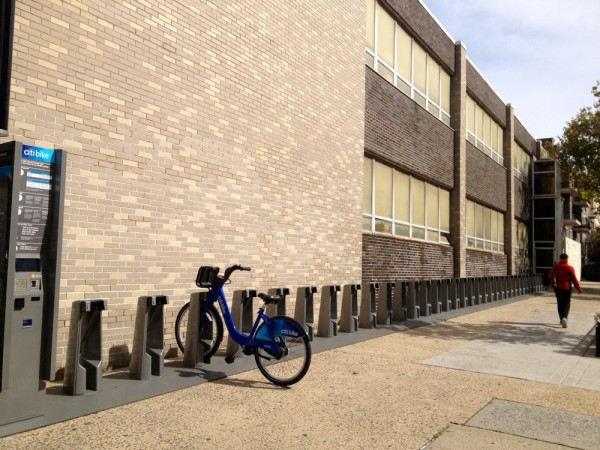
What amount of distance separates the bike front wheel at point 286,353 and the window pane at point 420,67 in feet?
38.1

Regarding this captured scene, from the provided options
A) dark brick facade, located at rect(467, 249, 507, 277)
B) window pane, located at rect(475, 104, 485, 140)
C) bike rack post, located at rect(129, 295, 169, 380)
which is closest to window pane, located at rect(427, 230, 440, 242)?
dark brick facade, located at rect(467, 249, 507, 277)

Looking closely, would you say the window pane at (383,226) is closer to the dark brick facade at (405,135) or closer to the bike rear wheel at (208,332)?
the dark brick facade at (405,135)

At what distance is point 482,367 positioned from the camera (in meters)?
6.84

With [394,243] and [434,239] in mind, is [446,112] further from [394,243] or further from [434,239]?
[394,243]

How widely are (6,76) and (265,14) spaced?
510cm

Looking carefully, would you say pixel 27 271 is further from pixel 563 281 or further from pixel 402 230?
pixel 402 230

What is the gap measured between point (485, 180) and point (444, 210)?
5.11 metres

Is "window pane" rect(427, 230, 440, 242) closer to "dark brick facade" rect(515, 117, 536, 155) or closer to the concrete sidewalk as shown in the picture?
the concrete sidewalk

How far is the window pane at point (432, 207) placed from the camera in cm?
1634

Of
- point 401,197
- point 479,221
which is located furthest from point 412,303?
point 479,221

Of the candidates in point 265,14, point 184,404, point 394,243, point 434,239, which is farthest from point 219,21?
point 434,239

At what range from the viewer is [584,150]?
29.8 meters

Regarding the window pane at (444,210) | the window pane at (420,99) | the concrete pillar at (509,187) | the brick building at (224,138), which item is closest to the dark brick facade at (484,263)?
the concrete pillar at (509,187)

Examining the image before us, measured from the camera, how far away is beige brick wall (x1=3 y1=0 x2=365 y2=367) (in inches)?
222
